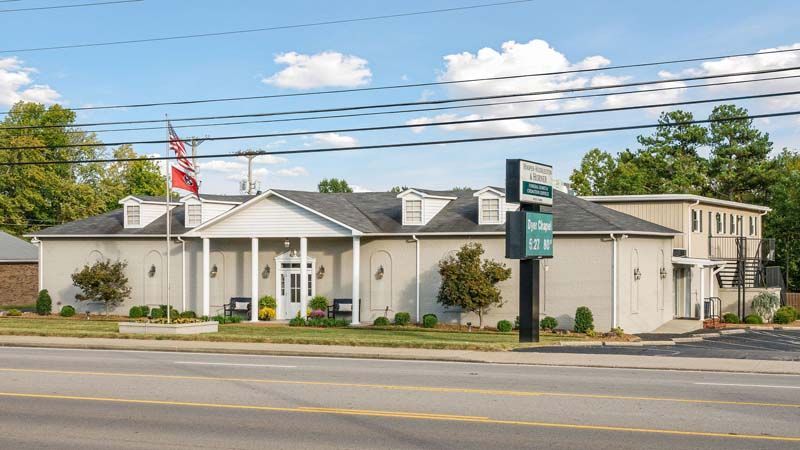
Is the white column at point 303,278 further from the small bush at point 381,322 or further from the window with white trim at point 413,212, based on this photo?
the window with white trim at point 413,212

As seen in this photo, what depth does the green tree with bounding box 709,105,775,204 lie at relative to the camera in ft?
236

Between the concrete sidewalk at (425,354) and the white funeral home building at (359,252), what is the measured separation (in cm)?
1094

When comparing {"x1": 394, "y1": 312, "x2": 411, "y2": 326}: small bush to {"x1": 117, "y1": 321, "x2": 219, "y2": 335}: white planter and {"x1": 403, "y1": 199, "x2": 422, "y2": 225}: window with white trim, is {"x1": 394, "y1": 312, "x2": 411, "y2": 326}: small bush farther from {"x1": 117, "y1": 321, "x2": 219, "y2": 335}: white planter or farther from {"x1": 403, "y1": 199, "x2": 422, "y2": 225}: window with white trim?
{"x1": 117, "y1": 321, "x2": 219, "y2": 335}: white planter

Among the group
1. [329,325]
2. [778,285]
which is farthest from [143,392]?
[778,285]

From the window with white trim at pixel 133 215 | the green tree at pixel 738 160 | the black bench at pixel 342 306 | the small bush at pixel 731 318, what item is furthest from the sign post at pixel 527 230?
the green tree at pixel 738 160

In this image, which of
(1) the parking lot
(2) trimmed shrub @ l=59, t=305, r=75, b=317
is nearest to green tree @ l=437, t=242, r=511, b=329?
(1) the parking lot

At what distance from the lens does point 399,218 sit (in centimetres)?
3875

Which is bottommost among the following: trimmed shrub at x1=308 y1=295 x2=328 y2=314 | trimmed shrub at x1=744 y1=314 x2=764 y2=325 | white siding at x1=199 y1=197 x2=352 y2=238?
trimmed shrub at x1=744 y1=314 x2=764 y2=325

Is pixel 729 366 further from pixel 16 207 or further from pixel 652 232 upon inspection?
pixel 16 207

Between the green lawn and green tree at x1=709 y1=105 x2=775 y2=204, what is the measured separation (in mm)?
46730

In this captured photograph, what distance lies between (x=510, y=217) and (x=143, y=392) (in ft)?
44.9

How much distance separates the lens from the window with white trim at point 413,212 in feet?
124

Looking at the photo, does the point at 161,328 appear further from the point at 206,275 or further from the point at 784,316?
the point at 784,316

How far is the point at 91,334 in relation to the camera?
28531 millimetres
